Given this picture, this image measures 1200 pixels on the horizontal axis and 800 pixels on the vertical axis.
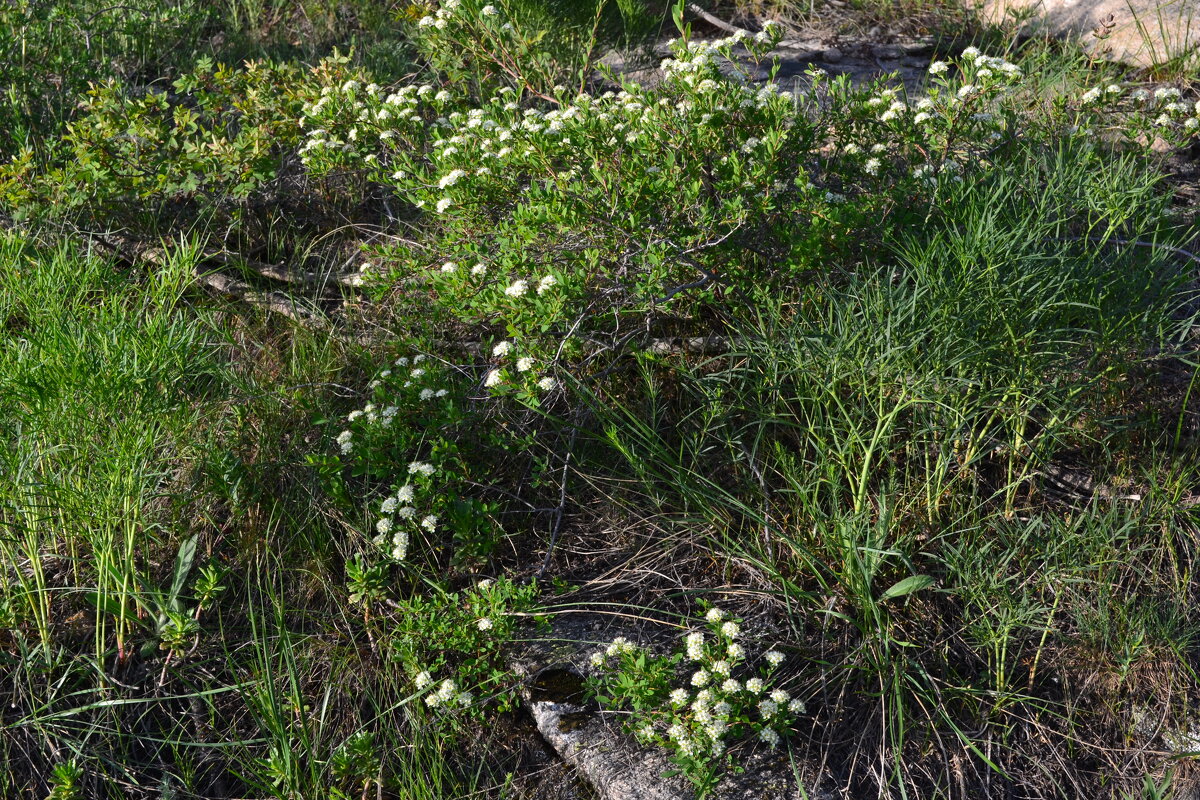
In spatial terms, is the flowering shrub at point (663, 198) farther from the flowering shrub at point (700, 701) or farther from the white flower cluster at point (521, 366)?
the flowering shrub at point (700, 701)

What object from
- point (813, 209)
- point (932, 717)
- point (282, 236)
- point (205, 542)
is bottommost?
point (932, 717)

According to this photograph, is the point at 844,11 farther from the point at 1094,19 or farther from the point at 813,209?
the point at 813,209

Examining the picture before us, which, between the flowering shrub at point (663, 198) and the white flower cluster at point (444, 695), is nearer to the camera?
the white flower cluster at point (444, 695)

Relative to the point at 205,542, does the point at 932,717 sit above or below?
below

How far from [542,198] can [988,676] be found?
1.87 m

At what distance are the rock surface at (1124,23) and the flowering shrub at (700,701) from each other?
3.72 metres

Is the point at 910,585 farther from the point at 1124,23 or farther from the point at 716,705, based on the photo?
the point at 1124,23

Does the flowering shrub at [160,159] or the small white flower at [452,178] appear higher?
the small white flower at [452,178]

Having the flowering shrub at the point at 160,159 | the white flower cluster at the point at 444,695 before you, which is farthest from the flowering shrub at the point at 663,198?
the white flower cluster at the point at 444,695

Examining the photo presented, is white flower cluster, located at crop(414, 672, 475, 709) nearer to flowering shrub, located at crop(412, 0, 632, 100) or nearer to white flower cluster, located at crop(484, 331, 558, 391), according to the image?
white flower cluster, located at crop(484, 331, 558, 391)

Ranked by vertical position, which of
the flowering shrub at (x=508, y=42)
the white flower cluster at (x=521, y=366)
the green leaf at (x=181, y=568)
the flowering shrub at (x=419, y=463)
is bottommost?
the green leaf at (x=181, y=568)

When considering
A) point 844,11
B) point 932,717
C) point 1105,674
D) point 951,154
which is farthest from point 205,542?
point 844,11

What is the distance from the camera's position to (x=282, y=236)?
418 centimetres

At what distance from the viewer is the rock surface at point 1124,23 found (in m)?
4.77
